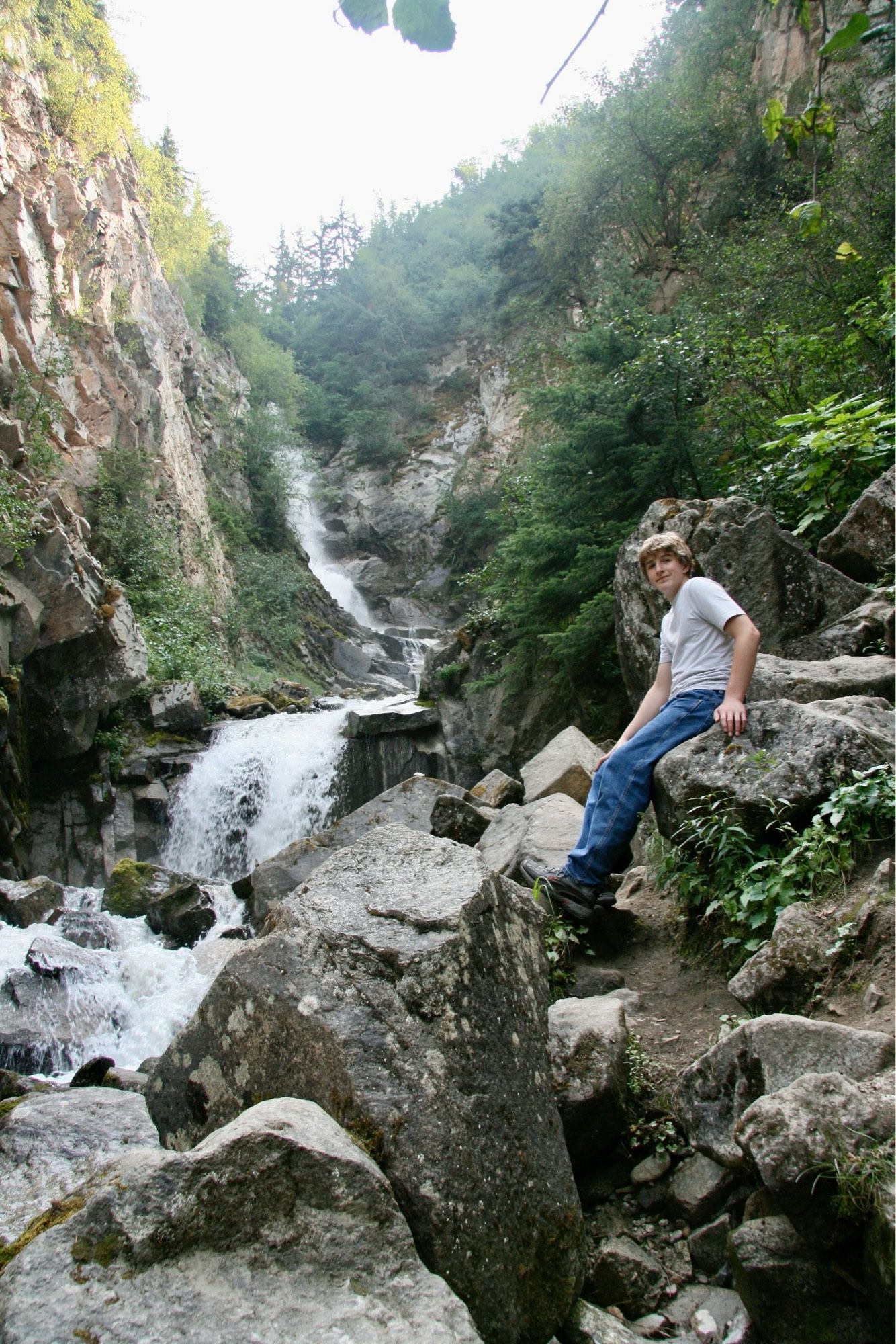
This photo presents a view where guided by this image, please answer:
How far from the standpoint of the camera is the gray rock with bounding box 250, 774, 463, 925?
8.22 metres

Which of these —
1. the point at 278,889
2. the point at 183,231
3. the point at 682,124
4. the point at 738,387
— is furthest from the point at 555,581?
the point at 183,231

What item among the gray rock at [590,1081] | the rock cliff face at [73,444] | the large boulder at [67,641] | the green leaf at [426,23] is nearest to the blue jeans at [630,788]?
the gray rock at [590,1081]

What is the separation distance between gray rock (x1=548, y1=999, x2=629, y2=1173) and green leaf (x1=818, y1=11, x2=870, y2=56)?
2755mm

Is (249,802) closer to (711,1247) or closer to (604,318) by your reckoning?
(604,318)

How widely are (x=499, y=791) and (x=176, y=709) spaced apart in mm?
7219

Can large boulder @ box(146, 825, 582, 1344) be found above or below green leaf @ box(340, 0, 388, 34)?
below

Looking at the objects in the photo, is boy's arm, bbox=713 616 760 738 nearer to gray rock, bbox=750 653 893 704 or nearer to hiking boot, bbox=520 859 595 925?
gray rock, bbox=750 653 893 704

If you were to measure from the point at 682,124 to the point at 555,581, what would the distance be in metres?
15.6

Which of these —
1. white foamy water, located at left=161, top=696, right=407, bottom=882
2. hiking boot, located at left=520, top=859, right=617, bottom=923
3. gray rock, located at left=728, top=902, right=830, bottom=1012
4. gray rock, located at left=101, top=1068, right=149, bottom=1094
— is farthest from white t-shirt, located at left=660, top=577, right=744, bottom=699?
white foamy water, located at left=161, top=696, right=407, bottom=882

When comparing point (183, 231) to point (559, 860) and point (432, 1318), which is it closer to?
point (559, 860)

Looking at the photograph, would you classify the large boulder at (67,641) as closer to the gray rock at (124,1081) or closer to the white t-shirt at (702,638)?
the gray rock at (124,1081)

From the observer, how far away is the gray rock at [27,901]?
827cm

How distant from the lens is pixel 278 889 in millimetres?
8375

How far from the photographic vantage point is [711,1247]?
2.16 meters
